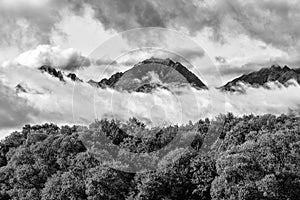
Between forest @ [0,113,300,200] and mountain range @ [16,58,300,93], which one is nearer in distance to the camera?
forest @ [0,113,300,200]

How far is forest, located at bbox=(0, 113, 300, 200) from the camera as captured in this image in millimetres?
54688

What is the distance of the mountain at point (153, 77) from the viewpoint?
69312 millimetres

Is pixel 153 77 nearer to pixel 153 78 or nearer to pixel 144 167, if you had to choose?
pixel 153 78

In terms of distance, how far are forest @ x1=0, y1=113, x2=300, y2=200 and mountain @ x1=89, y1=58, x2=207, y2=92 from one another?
355 inches

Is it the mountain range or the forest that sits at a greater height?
the mountain range

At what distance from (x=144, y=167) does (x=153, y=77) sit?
18003 millimetres

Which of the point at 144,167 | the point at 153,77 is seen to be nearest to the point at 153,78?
the point at 153,77

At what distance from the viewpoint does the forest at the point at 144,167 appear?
5469 centimetres

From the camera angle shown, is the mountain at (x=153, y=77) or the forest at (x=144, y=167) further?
the mountain at (x=153, y=77)

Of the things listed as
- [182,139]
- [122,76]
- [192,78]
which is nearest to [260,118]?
[182,139]

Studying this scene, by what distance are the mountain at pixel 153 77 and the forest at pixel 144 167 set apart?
9027 millimetres

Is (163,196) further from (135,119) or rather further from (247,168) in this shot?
(135,119)

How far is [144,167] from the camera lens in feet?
218

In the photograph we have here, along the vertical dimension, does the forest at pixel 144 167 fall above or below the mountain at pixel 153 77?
below
